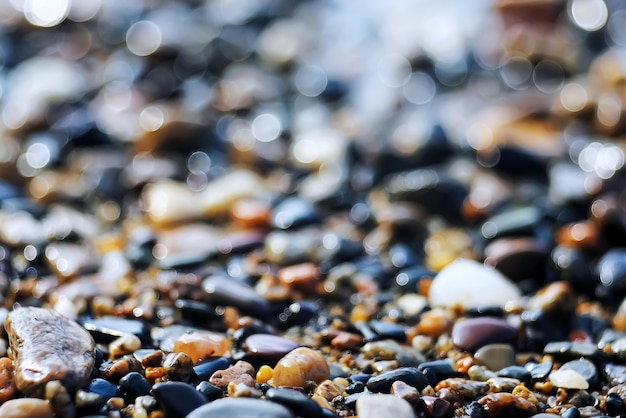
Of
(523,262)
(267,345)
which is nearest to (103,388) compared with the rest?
(267,345)

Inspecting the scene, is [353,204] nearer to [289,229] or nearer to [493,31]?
[289,229]

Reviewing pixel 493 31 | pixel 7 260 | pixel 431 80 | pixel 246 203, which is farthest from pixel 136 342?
pixel 493 31

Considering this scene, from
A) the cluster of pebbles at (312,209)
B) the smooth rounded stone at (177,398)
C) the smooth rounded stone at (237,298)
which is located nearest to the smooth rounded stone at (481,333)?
the cluster of pebbles at (312,209)

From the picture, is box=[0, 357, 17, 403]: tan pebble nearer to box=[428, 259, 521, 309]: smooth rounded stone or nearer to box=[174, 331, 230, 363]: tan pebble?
box=[174, 331, 230, 363]: tan pebble

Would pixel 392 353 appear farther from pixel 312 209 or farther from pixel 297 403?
pixel 312 209

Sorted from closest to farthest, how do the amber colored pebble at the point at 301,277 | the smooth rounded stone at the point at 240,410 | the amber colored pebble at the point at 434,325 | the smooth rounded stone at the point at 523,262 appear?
the smooth rounded stone at the point at 240,410, the amber colored pebble at the point at 434,325, the amber colored pebble at the point at 301,277, the smooth rounded stone at the point at 523,262

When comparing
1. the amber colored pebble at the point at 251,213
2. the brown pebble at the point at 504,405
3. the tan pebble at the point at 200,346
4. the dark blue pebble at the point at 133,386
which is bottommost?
the brown pebble at the point at 504,405

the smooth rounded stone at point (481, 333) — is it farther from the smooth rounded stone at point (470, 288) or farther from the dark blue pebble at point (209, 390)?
the dark blue pebble at point (209, 390)
